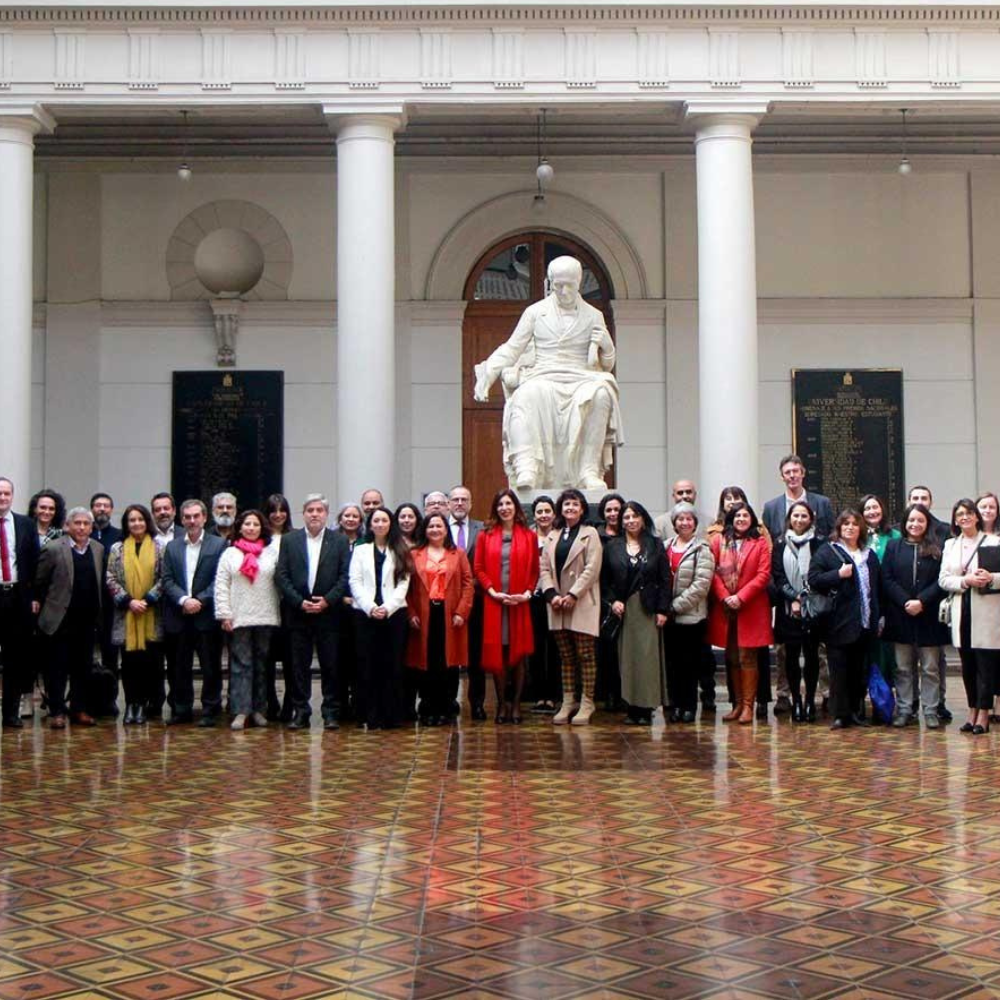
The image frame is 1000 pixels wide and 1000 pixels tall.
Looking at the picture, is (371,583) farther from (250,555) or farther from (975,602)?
(975,602)

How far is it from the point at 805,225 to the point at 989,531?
8.40 metres

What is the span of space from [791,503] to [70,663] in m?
5.27

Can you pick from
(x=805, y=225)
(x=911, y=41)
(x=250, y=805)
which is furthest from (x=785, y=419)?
(x=250, y=805)

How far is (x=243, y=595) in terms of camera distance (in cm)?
940

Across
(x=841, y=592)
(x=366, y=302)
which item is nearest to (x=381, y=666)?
(x=841, y=592)

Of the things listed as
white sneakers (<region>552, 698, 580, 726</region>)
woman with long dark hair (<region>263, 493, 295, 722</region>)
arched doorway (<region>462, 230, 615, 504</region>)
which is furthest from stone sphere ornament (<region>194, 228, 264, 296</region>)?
white sneakers (<region>552, 698, 580, 726</region>)

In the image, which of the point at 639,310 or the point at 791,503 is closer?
the point at 791,503

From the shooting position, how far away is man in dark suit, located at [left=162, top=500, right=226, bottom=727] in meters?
9.50

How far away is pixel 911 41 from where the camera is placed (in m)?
13.6

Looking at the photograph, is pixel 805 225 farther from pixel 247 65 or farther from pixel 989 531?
pixel 989 531

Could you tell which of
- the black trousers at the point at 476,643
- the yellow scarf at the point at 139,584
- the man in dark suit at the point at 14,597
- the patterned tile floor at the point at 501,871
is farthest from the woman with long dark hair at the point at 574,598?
the man in dark suit at the point at 14,597

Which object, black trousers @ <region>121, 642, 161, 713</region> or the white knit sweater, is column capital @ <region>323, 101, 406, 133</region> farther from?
black trousers @ <region>121, 642, 161, 713</region>

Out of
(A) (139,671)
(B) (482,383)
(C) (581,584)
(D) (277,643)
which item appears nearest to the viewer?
(C) (581,584)

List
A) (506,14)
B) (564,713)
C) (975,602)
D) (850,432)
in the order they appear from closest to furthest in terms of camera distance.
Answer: (975,602) < (564,713) < (506,14) < (850,432)
